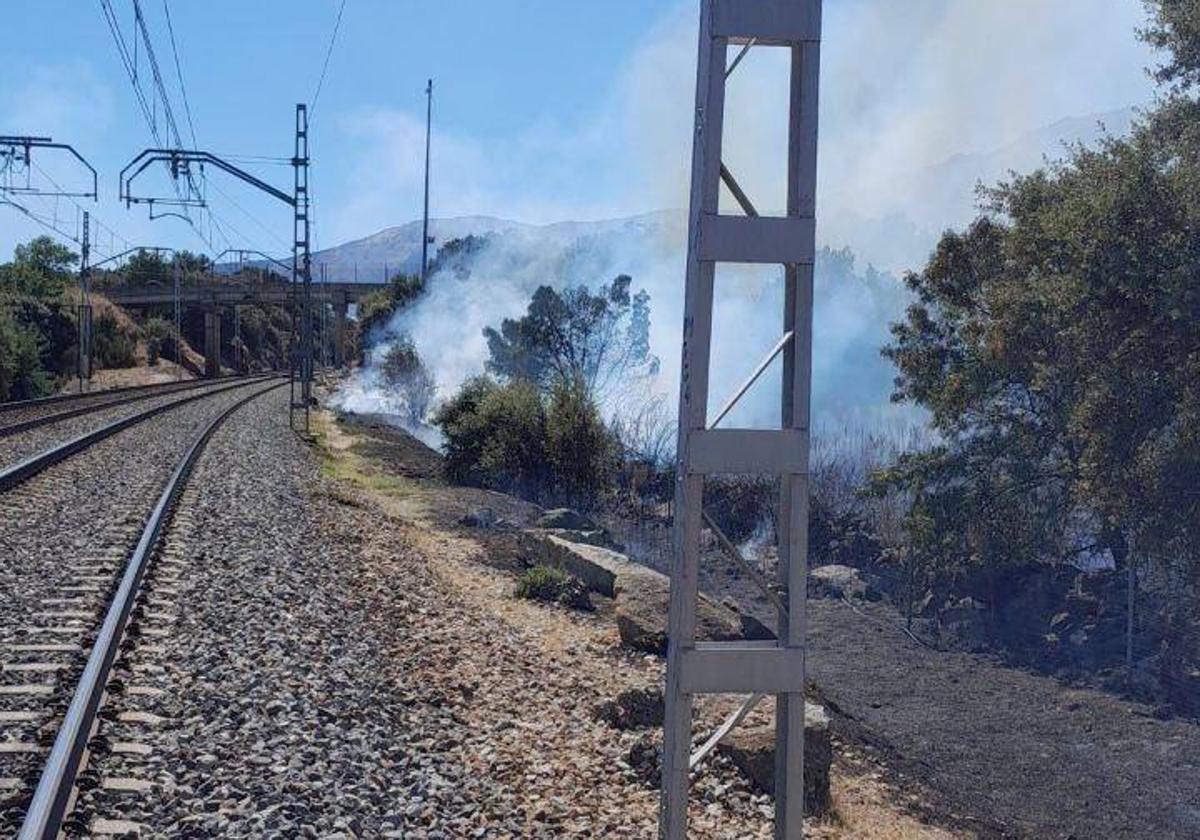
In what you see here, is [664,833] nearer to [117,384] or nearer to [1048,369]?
[1048,369]

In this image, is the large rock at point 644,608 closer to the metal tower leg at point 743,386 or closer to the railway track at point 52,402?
the metal tower leg at point 743,386

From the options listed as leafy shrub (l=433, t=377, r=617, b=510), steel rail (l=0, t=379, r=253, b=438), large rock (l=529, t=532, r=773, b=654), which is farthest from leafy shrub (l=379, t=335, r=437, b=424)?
large rock (l=529, t=532, r=773, b=654)

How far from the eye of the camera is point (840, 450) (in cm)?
2658

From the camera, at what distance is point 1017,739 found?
13852 mm

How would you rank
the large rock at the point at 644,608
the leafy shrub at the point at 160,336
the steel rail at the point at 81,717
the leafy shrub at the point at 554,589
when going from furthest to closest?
the leafy shrub at the point at 160,336
the leafy shrub at the point at 554,589
the large rock at the point at 644,608
the steel rail at the point at 81,717

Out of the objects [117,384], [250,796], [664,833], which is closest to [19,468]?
[250,796]

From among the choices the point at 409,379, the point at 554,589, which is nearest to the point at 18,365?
the point at 409,379

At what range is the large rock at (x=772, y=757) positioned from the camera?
764 centimetres

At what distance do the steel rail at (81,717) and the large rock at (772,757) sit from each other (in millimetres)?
3786

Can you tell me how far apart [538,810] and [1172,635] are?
13.1 meters

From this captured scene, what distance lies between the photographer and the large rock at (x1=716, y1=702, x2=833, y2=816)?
7.64m

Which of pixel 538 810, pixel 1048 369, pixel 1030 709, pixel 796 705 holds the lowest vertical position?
pixel 1030 709

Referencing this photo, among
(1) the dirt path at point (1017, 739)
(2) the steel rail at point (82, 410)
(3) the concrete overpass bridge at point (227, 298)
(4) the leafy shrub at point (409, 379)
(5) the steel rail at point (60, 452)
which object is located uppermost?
(3) the concrete overpass bridge at point (227, 298)

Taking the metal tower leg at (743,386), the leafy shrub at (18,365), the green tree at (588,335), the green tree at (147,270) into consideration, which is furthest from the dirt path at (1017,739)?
the green tree at (147,270)
